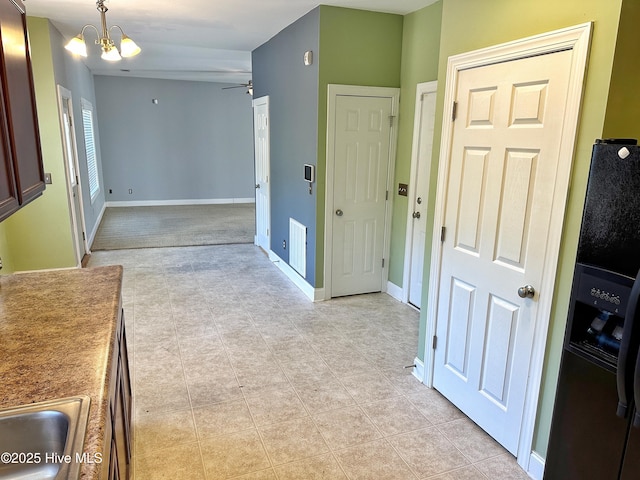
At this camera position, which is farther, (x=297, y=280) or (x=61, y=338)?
(x=297, y=280)

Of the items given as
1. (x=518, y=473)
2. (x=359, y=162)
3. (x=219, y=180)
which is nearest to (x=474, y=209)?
(x=518, y=473)

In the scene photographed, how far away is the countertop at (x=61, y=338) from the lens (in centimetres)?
117

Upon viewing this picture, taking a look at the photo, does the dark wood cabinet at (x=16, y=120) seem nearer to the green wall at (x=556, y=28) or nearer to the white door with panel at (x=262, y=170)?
the green wall at (x=556, y=28)

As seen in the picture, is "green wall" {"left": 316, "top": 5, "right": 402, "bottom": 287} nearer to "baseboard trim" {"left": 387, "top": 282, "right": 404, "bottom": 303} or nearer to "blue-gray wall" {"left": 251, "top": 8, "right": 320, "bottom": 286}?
"blue-gray wall" {"left": 251, "top": 8, "right": 320, "bottom": 286}

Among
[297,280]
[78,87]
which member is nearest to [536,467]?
[297,280]

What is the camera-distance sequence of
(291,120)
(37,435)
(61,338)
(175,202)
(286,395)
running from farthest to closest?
1. (175,202)
2. (291,120)
3. (286,395)
4. (61,338)
5. (37,435)

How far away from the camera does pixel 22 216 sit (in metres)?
4.58

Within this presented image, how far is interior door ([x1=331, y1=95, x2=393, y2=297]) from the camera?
3996 mm

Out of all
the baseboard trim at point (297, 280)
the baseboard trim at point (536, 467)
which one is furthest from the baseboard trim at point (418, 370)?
the baseboard trim at point (297, 280)

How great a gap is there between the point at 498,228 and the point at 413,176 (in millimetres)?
1857

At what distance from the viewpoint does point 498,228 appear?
217 cm

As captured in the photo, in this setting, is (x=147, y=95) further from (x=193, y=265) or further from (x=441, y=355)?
(x=441, y=355)

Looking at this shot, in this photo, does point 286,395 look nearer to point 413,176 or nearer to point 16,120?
point 16,120

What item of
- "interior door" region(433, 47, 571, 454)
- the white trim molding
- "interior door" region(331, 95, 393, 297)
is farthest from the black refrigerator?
"interior door" region(331, 95, 393, 297)
